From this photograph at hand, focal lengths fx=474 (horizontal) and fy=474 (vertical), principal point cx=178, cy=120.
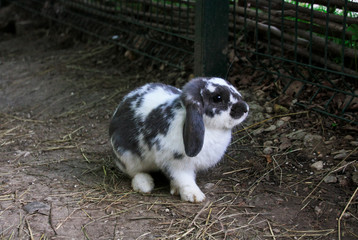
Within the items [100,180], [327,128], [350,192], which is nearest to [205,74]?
[327,128]

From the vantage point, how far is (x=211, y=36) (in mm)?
4469

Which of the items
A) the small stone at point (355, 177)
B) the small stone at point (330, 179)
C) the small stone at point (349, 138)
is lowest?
the small stone at point (330, 179)

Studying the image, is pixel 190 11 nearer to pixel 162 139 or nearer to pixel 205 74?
pixel 205 74

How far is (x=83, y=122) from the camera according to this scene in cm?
471

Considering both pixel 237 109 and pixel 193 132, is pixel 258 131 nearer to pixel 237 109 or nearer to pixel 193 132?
Result: pixel 237 109

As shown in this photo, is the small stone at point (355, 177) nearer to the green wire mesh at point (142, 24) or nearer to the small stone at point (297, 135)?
the small stone at point (297, 135)

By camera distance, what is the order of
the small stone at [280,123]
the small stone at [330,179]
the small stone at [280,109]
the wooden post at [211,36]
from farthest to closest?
the wooden post at [211,36] → the small stone at [280,109] → the small stone at [280,123] → the small stone at [330,179]

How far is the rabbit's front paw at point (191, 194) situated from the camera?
3.16 metres

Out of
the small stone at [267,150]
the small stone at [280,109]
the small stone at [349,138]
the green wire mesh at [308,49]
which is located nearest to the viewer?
the small stone at [349,138]

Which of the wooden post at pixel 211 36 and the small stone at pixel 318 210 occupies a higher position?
the wooden post at pixel 211 36

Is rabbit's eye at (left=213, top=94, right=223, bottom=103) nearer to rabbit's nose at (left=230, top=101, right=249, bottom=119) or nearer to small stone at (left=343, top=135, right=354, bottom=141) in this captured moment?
rabbit's nose at (left=230, top=101, right=249, bottom=119)

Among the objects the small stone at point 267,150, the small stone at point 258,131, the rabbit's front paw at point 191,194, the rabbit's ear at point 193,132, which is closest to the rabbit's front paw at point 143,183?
the rabbit's front paw at point 191,194

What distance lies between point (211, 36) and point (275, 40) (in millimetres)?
692

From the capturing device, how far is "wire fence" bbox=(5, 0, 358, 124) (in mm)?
3980
